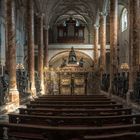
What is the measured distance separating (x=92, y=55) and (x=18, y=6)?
1149 cm

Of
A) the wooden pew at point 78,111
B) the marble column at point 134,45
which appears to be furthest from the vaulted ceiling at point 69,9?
A: the wooden pew at point 78,111

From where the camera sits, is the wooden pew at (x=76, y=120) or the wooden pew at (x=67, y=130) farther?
the wooden pew at (x=76, y=120)

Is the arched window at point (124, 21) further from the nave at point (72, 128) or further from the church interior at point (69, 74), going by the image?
the nave at point (72, 128)

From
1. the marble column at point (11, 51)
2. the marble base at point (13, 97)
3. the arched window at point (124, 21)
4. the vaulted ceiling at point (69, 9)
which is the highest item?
the vaulted ceiling at point (69, 9)

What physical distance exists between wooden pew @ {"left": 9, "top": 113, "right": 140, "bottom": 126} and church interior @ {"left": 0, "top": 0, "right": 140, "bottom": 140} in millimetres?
20

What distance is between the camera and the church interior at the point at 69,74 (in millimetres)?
6293

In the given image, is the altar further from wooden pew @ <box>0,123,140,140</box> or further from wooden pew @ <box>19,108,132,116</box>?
wooden pew @ <box>0,123,140,140</box>

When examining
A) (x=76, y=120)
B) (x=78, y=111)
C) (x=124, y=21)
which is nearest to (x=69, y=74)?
(x=124, y=21)

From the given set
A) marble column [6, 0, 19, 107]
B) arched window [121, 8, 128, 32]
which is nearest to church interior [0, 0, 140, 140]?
marble column [6, 0, 19, 107]

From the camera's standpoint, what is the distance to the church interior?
20.6 ft

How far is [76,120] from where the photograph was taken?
23.0 ft

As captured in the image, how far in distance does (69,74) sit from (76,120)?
85.3 feet

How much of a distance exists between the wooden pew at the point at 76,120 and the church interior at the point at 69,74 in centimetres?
2

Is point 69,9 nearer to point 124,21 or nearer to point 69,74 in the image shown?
point 124,21
